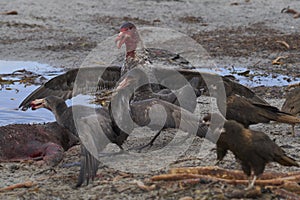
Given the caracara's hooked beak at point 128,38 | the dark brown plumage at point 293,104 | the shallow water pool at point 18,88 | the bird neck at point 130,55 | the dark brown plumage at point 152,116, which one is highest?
the caracara's hooked beak at point 128,38

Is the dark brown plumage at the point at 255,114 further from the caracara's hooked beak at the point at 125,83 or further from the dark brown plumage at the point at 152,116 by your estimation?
the caracara's hooked beak at the point at 125,83

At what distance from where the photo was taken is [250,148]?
5.32 m

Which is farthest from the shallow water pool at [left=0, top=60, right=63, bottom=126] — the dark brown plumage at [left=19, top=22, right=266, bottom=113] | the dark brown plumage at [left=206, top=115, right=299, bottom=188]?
the dark brown plumage at [left=206, top=115, right=299, bottom=188]

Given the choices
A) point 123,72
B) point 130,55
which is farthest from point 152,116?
point 130,55

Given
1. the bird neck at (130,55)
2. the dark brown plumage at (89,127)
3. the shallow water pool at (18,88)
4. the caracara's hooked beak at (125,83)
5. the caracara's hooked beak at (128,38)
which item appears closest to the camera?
the dark brown plumage at (89,127)

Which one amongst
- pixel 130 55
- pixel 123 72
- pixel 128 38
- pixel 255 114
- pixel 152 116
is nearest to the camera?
pixel 152 116

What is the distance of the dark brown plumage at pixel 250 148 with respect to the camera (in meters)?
5.29

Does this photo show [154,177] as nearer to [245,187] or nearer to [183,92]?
[245,187]

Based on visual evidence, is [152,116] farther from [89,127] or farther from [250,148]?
[250,148]

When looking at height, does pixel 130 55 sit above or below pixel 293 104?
above

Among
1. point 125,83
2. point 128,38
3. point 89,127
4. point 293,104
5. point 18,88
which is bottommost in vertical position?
point 18,88

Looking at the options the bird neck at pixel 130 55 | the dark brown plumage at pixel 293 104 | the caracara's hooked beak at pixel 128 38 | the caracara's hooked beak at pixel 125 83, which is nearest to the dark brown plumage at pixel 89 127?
the caracara's hooked beak at pixel 125 83

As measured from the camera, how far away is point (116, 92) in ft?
23.2

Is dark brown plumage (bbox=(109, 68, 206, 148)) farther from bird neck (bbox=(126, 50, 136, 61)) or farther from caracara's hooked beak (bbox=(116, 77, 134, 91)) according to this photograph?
bird neck (bbox=(126, 50, 136, 61))
